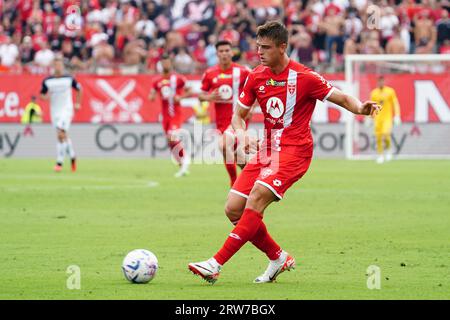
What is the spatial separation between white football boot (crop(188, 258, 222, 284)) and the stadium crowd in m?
23.2

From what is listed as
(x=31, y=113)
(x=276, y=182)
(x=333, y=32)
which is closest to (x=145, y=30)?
(x=31, y=113)

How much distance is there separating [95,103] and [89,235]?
63.3 feet

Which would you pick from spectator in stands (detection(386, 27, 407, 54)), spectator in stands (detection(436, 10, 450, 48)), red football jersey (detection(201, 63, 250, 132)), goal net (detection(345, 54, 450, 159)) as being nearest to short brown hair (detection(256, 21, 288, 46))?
red football jersey (detection(201, 63, 250, 132))

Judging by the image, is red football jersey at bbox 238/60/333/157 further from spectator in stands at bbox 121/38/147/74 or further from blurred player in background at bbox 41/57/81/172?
spectator in stands at bbox 121/38/147/74

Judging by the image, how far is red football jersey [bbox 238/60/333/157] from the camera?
32.0 feet

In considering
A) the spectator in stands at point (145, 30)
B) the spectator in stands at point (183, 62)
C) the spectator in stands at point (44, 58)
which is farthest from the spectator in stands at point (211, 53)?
the spectator in stands at point (44, 58)

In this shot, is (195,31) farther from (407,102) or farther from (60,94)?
(60,94)

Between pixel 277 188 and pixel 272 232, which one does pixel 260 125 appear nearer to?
pixel 272 232

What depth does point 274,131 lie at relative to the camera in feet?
32.6

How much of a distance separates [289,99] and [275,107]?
0.16 metres

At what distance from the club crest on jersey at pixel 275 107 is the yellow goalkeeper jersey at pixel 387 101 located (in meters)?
21.5

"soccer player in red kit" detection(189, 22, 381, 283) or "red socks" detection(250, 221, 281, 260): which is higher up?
"soccer player in red kit" detection(189, 22, 381, 283)

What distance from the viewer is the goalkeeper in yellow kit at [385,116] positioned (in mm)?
30953
